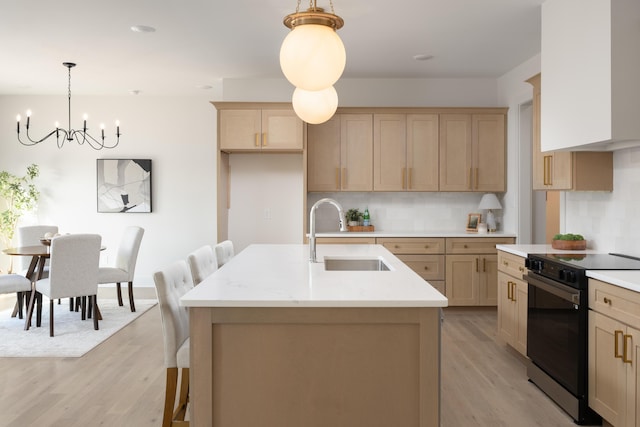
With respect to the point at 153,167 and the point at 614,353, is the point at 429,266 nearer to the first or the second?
the point at 614,353

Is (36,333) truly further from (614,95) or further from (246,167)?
(614,95)

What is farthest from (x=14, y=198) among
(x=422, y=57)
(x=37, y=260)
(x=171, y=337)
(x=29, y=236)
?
(x=171, y=337)

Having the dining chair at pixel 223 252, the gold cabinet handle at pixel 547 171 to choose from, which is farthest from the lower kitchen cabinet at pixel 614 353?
the dining chair at pixel 223 252

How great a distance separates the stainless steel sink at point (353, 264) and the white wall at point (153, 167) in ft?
13.6

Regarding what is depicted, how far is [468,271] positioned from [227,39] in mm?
3423

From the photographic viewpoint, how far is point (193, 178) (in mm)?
7277

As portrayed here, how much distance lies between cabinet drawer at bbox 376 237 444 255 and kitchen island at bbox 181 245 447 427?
3560mm

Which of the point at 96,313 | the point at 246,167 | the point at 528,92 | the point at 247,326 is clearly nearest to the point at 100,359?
the point at 96,313

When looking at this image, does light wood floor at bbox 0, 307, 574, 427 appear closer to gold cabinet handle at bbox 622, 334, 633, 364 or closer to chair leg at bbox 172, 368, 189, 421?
chair leg at bbox 172, 368, 189, 421

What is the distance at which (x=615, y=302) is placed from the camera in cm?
260

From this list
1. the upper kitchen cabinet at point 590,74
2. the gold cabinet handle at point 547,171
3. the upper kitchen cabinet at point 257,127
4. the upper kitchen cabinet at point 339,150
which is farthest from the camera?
the upper kitchen cabinet at point 339,150

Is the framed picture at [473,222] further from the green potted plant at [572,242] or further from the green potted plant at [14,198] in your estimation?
the green potted plant at [14,198]

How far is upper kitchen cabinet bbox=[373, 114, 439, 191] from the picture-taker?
588 cm

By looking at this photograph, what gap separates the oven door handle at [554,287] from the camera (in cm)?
292
